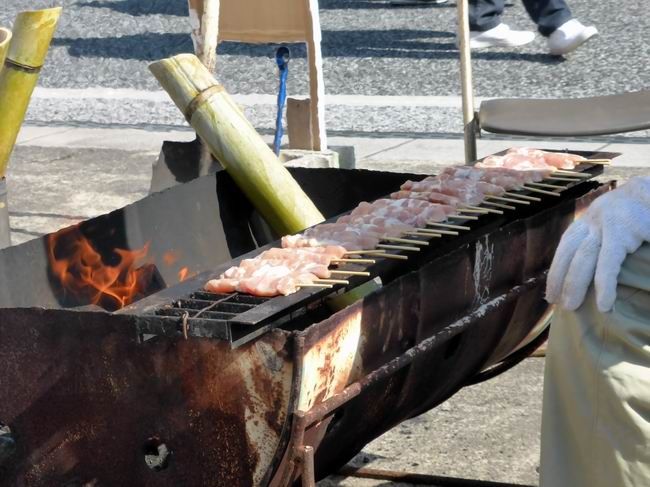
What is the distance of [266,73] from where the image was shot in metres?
8.60

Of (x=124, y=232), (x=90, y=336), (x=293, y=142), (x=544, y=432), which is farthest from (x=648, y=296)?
(x=293, y=142)

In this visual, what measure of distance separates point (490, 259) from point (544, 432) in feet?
1.97

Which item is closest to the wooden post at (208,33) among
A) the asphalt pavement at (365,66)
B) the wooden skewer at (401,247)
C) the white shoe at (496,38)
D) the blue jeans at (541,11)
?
the wooden skewer at (401,247)

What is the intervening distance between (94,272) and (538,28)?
18.6 ft

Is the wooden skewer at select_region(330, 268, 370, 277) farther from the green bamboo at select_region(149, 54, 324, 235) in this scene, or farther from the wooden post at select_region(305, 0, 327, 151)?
the wooden post at select_region(305, 0, 327, 151)

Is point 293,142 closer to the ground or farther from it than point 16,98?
closer to the ground

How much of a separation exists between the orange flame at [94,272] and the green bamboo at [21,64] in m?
0.30

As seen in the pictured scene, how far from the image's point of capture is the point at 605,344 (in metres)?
2.15

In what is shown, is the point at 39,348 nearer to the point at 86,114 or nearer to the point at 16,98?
the point at 16,98

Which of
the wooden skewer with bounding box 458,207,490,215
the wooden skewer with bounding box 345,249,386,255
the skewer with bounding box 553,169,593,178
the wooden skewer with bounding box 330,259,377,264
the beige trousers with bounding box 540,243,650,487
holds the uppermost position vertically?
the skewer with bounding box 553,169,593,178

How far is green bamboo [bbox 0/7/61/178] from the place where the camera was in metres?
2.93

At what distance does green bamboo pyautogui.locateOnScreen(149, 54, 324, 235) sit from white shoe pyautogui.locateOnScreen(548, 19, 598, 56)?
16.7 ft

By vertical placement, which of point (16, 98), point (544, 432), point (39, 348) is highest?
→ point (16, 98)

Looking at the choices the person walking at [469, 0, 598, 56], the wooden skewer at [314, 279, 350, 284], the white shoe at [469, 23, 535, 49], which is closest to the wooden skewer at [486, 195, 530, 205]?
the wooden skewer at [314, 279, 350, 284]
